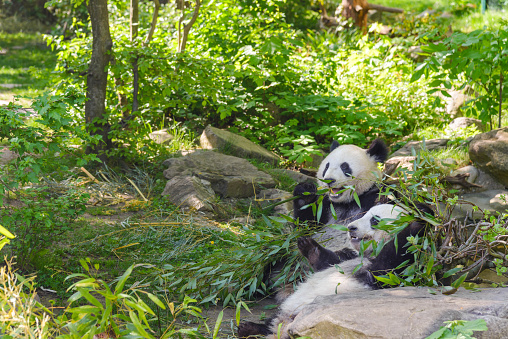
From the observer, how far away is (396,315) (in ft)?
6.64

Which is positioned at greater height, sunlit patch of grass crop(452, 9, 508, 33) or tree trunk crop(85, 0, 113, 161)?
sunlit patch of grass crop(452, 9, 508, 33)

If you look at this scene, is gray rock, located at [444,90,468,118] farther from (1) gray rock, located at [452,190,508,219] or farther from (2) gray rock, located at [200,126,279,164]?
(2) gray rock, located at [200,126,279,164]

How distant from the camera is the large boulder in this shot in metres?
5.20

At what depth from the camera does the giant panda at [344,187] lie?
3.45 meters

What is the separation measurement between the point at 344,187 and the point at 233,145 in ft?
9.85

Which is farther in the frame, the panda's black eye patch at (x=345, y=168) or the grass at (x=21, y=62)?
the grass at (x=21, y=62)

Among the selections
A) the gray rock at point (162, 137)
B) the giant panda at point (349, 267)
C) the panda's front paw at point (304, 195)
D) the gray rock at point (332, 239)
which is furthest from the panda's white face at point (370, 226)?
the gray rock at point (162, 137)

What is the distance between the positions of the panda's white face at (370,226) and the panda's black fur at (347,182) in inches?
17.8

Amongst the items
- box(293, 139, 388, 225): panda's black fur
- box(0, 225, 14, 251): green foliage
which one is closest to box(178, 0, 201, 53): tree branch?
box(293, 139, 388, 225): panda's black fur

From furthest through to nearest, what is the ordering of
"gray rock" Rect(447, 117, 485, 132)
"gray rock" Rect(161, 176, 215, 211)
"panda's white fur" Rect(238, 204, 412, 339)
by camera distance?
"gray rock" Rect(447, 117, 485, 132), "gray rock" Rect(161, 176, 215, 211), "panda's white fur" Rect(238, 204, 412, 339)

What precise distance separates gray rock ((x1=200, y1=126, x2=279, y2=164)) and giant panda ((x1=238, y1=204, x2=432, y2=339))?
3354 mm

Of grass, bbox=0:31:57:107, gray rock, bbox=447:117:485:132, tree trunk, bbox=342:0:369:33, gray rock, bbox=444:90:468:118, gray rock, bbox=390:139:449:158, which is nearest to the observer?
gray rock, bbox=390:139:449:158

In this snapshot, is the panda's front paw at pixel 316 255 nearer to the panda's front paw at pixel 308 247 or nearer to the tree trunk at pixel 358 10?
the panda's front paw at pixel 308 247

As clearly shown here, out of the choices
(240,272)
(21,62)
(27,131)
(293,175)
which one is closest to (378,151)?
(240,272)
